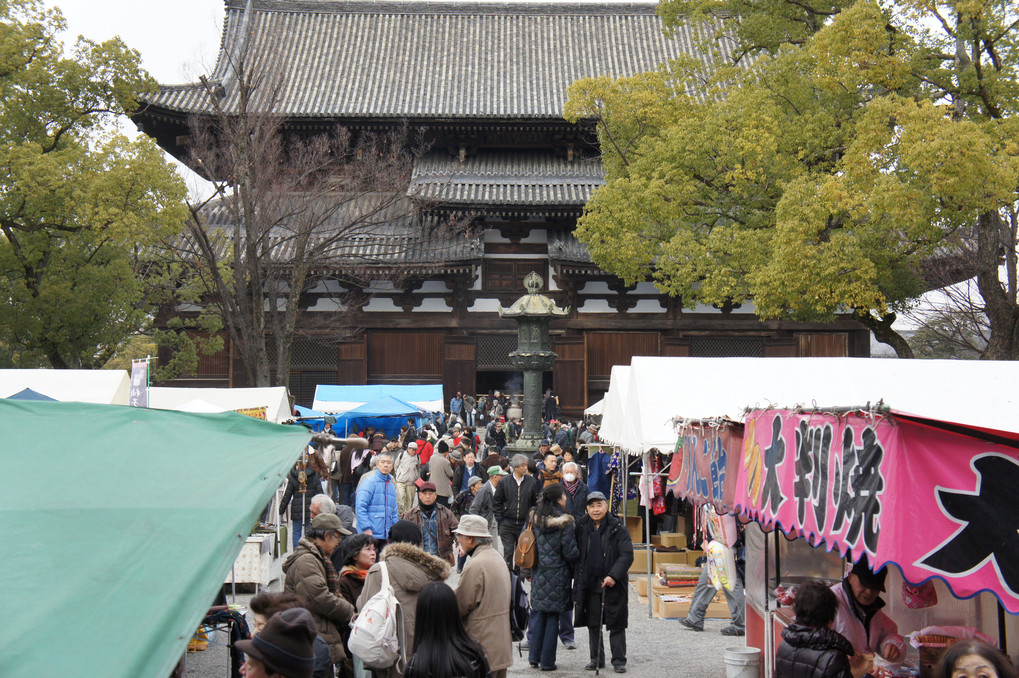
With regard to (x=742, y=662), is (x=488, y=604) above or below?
above

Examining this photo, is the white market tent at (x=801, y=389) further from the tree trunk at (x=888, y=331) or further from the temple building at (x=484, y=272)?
the temple building at (x=484, y=272)

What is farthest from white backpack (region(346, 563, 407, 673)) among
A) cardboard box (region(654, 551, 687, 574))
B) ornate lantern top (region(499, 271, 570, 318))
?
ornate lantern top (region(499, 271, 570, 318))

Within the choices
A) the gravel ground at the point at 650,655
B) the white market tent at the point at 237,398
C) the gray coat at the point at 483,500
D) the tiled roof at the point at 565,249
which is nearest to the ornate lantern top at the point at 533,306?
the tiled roof at the point at 565,249

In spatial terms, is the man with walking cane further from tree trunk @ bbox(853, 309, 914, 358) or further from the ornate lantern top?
the ornate lantern top

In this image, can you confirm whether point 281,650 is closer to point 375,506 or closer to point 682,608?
point 375,506

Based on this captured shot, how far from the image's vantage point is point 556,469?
12.1m

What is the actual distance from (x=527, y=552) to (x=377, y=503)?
2390 millimetres

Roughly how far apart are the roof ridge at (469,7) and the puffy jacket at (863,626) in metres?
26.7

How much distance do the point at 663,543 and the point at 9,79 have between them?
11.9m

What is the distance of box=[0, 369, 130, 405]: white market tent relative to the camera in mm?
9633

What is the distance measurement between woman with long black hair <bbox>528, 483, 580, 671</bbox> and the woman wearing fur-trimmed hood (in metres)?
2.01

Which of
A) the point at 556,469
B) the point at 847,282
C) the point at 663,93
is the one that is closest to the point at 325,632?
the point at 556,469

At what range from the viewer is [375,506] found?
9.18 meters

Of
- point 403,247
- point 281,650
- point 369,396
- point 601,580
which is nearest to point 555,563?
point 601,580
